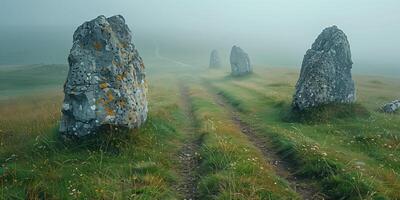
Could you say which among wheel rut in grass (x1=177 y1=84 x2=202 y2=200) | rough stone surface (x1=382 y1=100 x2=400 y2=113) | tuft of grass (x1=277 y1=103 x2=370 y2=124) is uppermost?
tuft of grass (x1=277 y1=103 x2=370 y2=124)

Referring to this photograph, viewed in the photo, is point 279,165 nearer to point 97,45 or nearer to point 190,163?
point 190,163

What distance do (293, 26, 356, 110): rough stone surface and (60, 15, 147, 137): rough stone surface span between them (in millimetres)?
12571

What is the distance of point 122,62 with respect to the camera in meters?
18.7

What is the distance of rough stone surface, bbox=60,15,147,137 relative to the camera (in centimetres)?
1666

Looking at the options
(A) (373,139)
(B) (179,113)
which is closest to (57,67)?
(B) (179,113)

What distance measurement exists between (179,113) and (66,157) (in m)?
15.8

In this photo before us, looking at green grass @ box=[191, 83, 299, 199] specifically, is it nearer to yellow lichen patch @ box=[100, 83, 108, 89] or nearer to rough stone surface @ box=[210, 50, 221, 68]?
yellow lichen patch @ box=[100, 83, 108, 89]

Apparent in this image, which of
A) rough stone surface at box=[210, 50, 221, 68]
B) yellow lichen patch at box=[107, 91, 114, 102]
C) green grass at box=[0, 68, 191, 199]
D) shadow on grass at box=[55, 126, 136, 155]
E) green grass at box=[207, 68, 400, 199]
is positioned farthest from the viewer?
rough stone surface at box=[210, 50, 221, 68]

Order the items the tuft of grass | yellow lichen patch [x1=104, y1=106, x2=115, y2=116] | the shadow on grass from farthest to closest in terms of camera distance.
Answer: the tuft of grass < yellow lichen patch [x1=104, y1=106, x2=115, y2=116] < the shadow on grass

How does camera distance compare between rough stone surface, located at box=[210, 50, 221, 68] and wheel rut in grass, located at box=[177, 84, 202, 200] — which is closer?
wheel rut in grass, located at box=[177, 84, 202, 200]

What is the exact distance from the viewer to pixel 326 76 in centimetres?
2680

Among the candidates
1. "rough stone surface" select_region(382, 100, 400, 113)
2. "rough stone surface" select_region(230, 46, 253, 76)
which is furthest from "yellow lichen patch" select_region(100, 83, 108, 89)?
"rough stone surface" select_region(230, 46, 253, 76)

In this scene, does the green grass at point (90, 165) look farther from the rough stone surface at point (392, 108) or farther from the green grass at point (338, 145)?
the rough stone surface at point (392, 108)

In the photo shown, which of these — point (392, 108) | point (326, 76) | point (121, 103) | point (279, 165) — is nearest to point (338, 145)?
point (279, 165)
